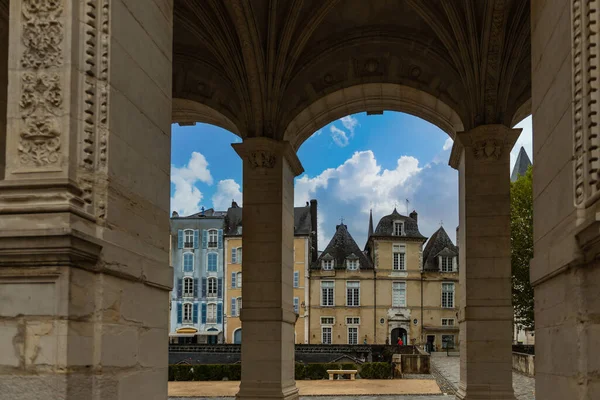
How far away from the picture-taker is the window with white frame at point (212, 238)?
195 feet

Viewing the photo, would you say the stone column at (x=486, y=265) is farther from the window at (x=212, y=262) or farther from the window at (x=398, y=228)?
the window at (x=398, y=228)

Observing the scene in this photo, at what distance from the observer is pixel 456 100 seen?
49.5 ft

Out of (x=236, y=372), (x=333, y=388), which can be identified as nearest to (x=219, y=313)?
(x=236, y=372)

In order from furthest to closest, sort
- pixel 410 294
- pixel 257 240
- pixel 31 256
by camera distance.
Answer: pixel 410 294
pixel 257 240
pixel 31 256

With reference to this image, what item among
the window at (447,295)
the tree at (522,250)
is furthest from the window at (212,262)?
the tree at (522,250)

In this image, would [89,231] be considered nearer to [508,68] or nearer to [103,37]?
[103,37]

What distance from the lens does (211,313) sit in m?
59.5

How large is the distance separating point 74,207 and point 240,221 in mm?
53646

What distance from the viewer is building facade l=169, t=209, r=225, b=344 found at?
59.2 m

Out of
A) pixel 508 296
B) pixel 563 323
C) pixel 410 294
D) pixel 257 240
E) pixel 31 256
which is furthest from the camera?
pixel 410 294

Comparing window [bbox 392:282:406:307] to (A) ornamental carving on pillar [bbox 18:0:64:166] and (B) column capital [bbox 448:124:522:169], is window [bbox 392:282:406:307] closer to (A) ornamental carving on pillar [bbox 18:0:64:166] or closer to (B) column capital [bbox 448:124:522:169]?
(B) column capital [bbox 448:124:522:169]

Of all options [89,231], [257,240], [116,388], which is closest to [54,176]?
[89,231]

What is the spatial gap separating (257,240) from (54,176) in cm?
932

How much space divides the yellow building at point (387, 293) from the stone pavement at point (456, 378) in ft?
59.1
